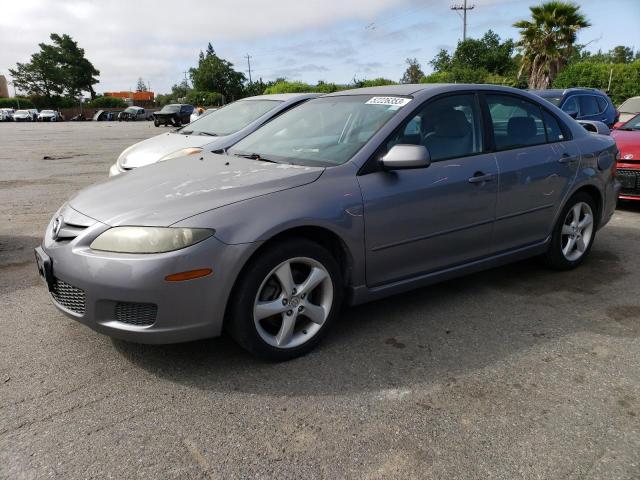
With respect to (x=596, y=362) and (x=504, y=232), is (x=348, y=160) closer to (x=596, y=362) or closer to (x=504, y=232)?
(x=504, y=232)

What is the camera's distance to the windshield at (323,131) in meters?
3.54

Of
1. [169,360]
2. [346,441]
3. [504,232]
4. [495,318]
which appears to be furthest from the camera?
[504,232]

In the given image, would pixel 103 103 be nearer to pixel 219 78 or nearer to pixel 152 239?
pixel 219 78

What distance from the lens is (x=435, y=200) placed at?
3.57 m

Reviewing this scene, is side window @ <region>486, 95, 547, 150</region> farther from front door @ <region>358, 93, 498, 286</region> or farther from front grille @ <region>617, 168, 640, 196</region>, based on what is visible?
front grille @ <region>617, 168, 640, 196</region>

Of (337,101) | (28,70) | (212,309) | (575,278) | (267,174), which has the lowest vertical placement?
(575,278)

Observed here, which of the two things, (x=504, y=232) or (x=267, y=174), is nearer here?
(x=267, y=174)

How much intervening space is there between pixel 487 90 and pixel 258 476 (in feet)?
10.6

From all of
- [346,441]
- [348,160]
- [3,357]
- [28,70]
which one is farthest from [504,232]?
[28,70]

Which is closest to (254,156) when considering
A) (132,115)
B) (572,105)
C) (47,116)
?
(572,105)

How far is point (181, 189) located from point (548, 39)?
93.9 ft

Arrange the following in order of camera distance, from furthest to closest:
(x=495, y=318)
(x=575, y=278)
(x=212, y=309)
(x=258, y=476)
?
(x=575, y=278) < (x=495, y=318) < (x=212, y=309) < (x=258, y=476)

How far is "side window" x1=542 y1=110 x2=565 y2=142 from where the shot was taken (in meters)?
4.46

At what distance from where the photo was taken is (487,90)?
4.16 metres
